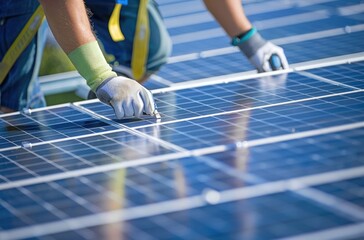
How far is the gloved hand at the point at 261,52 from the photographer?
6883 mm

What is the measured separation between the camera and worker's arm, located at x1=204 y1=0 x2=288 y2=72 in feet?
22.6

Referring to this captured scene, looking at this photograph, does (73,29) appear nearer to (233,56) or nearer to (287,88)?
(287,88)

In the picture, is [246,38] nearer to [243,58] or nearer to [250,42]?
[250,42]

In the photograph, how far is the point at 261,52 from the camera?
274 inches

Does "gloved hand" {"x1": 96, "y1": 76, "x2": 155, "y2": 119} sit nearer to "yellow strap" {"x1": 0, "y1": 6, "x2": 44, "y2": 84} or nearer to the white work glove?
the white work glove

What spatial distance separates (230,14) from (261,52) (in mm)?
297

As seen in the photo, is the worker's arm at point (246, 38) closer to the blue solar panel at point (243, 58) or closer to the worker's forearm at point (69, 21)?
the blue solar panel at point (243, 58)

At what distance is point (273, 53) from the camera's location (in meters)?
6.90

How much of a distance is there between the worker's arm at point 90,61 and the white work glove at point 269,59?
117 cm

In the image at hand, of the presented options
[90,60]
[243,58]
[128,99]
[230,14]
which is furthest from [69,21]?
[243,58]

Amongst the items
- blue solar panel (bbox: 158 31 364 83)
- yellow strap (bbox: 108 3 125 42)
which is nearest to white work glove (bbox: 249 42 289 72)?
blue solar panel (bbox: 158 31 364 83)

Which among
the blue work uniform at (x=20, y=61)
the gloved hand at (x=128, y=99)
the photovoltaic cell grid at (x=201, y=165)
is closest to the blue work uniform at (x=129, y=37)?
the blue work uniform at (x=20, y=61)

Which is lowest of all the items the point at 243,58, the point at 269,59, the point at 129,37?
the point at 243,58

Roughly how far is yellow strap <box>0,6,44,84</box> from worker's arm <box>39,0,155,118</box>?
1199 mm
